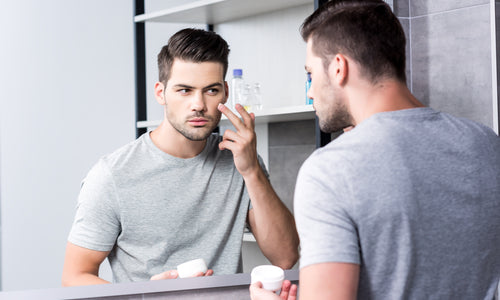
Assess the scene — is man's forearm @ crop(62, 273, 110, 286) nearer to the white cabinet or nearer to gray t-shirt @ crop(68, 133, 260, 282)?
gray t-shirt @ crop(68, 133, 260, 282)

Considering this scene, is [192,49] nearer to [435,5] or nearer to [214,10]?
[214,10]

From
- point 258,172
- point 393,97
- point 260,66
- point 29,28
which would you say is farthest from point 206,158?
point 393,97

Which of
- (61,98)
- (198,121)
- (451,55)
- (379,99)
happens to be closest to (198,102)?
(198,121)

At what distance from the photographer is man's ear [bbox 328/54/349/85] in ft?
2.57

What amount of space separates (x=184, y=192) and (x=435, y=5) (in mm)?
830

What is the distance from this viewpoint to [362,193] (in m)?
0.65

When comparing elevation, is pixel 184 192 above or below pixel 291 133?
below

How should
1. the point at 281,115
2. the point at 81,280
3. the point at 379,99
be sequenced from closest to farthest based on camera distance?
the point at 379,99 → the point at 81,280 → the point at 281,115

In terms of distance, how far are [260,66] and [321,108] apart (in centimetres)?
79

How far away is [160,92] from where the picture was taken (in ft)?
4.25

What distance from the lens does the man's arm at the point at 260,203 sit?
1260 millimetres

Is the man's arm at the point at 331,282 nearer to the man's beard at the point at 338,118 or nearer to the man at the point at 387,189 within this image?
the man at the point at 387,189

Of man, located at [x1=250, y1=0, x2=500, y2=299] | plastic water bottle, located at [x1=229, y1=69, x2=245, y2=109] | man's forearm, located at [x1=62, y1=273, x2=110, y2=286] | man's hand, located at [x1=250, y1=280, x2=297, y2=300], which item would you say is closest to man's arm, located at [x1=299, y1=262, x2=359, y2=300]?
man, located at [x1=250, y1=0, x2=500, y2=299]

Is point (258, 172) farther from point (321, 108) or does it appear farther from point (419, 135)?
point (419, 135)
